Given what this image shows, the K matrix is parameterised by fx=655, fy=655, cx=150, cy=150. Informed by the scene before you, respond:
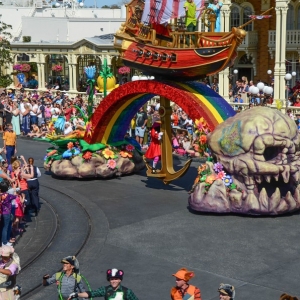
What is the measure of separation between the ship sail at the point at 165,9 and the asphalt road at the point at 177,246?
4258 millimetres

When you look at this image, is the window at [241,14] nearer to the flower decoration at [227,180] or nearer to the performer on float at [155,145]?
the performer on float at [155,145]

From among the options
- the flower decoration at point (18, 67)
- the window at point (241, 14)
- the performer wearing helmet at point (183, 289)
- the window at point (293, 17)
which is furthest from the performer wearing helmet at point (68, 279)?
the flower decoration at point (18, 67)

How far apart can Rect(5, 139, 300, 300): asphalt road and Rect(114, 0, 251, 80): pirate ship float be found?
3.11m

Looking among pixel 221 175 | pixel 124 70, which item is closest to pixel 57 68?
pixel 124 70

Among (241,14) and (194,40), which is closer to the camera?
(194,40)

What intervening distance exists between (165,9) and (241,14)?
20.2 m

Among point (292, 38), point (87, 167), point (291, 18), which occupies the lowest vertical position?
point (87, 167)

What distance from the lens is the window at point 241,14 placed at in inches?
1362

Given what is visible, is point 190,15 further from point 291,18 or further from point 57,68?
point 57,68

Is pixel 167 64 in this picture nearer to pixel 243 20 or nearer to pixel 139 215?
pixel 139 215

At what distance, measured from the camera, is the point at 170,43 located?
51.9ft

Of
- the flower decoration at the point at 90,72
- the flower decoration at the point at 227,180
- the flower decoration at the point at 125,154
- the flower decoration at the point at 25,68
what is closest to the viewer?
the flower decoration at the point at 227,180

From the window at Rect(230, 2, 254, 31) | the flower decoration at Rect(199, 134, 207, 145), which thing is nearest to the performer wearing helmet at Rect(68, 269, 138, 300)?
the flower decoration at Rect(199, 134, 207, 145)

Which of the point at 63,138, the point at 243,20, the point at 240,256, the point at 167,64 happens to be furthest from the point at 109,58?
the point at 240,256
